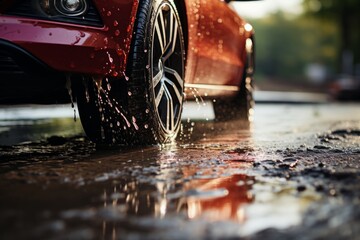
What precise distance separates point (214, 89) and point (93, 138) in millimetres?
1878

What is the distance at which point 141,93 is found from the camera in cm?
439

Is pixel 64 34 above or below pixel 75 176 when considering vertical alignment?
above

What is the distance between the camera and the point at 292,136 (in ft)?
20.0

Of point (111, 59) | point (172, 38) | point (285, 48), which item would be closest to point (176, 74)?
point (172, 38)

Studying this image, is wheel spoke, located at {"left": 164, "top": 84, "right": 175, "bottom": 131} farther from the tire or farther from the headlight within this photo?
the headlight

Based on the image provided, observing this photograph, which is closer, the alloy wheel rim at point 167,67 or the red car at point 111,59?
the red car at point 111,59

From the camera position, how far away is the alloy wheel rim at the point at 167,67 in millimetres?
4680

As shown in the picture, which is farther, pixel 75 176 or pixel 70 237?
pixel 75 176

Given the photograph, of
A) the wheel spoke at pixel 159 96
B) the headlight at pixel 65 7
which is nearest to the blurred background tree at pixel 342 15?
the wheel spoke at pixel 159 96

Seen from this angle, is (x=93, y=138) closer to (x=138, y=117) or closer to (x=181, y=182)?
(x=138, y=117)

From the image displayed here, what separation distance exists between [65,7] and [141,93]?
779 millimetres

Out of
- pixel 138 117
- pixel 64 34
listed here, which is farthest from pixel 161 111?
pixel 64 34

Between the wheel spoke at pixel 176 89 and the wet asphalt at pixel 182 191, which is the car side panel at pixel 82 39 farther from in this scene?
the wheel spoke at pixel 176 89

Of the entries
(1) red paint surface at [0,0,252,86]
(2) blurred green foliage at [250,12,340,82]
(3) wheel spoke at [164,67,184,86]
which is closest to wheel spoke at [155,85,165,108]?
(3) wheel spoke at [164,67,184,86]
